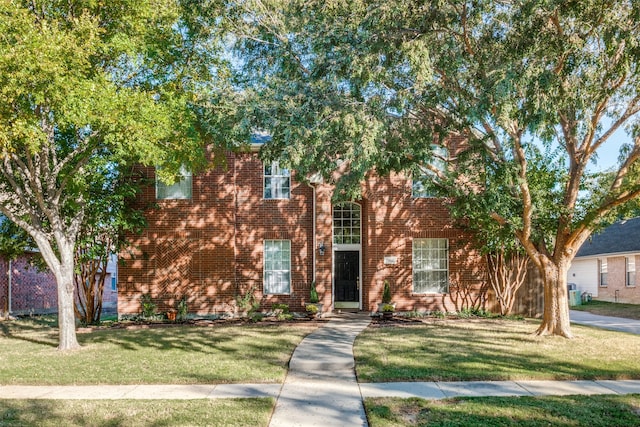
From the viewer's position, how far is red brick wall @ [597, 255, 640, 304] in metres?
24.5

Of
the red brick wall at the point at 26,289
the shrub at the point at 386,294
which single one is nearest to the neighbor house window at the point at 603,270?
the shrub at the point at 386,294

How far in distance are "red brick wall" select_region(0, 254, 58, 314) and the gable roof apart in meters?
25.6

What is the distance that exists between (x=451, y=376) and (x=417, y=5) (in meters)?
6.60

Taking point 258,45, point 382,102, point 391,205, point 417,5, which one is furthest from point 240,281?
point 417,5

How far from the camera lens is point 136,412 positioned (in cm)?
647

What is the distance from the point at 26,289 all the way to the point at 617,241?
28.8 meters

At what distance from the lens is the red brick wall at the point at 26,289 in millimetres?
20703

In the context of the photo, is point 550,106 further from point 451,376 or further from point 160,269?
point 160,269

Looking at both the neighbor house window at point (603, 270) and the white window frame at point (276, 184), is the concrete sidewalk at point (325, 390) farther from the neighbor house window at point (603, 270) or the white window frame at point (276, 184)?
the neighbor house window at point (603, 270)

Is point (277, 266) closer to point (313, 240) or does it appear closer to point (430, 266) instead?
point (313, 240)

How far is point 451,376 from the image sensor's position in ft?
27.3

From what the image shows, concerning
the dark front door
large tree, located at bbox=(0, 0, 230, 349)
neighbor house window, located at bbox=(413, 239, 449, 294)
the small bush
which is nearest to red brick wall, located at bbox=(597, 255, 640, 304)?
neighbor house window, located at bbox=(413, 239, 449, 294)

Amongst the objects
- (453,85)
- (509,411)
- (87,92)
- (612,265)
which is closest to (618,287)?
(612,265)

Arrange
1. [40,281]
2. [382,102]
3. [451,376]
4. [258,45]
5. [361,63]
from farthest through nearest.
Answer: [40,281]
[258,45]
[382,102]
[361,63]
[451,376]
